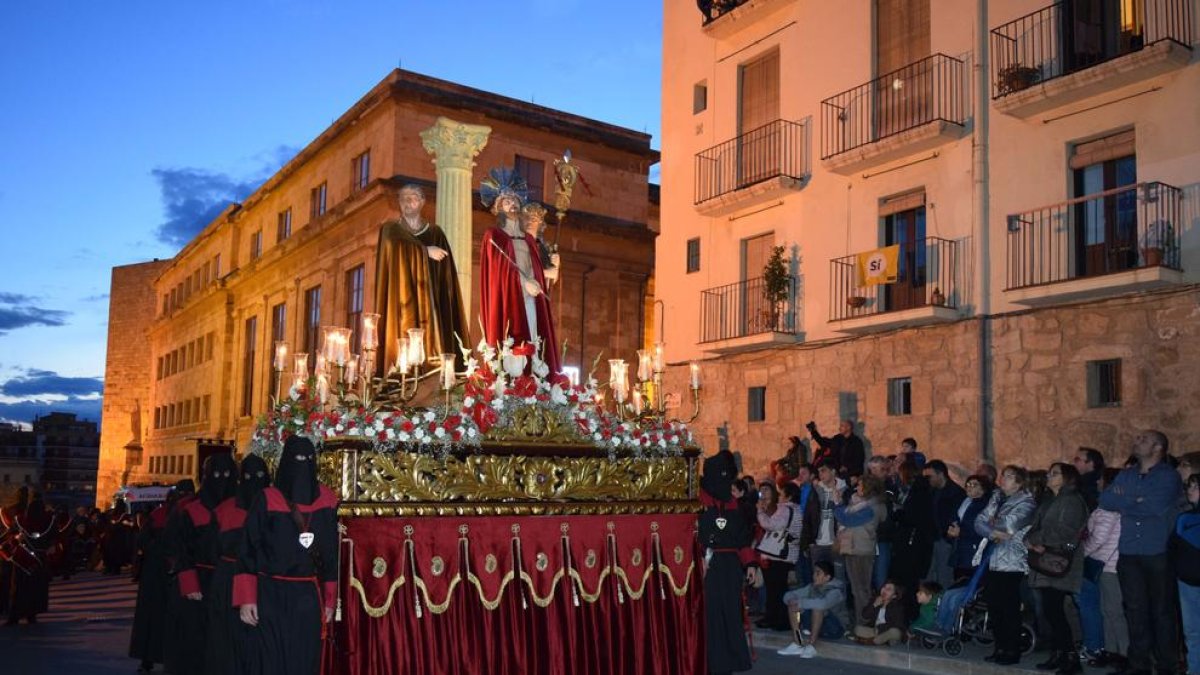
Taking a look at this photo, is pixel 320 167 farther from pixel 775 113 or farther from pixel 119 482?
pixel 119 482

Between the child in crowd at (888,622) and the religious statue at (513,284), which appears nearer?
the religious statue at (513,284)

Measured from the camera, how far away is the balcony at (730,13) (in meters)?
20.2

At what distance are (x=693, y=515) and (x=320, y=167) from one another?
78.6 ft

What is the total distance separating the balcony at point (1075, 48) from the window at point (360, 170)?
52.7 ft

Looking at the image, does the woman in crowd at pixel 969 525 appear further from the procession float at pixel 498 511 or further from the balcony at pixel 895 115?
the balcony at pixel 895 115

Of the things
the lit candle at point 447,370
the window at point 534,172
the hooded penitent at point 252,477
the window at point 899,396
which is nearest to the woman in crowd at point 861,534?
the lit candle at point 447,370

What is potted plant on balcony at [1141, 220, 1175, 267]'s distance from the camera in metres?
13.5

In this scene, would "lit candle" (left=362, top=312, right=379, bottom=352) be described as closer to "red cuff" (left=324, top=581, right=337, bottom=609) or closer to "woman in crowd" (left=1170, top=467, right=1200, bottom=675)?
"red cuff" (left=324, top=581, right=337, bottom=609)

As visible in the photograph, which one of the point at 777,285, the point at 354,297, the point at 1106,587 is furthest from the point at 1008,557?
the point at 354,297

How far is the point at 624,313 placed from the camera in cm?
2920

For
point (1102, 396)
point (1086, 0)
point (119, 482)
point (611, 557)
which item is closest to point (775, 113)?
point (1086, 0)

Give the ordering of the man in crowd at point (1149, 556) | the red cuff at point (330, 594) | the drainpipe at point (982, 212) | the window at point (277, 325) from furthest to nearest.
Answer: the window at point (277, 325)
the drainpipe at point (982, 212)
the man in crowd at point (1149, 556)
the red cuff at point (330, 594)

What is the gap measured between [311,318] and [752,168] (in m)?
15.4

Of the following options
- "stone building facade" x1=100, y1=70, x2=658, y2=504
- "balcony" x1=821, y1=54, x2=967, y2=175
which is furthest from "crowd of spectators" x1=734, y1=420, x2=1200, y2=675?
"stone building facade" x1=100, y1=70, x2=658, y2=504
